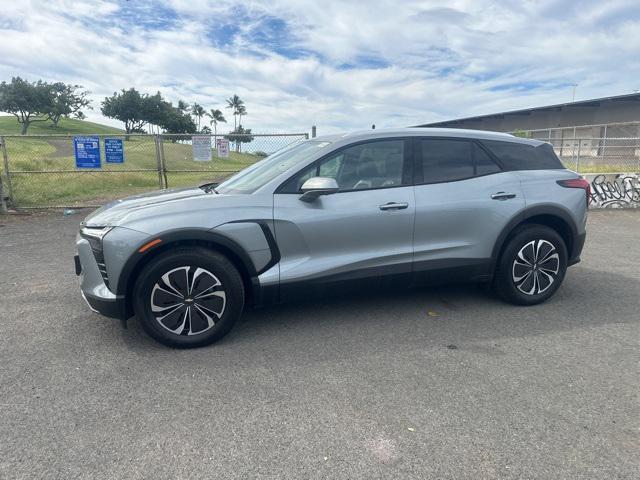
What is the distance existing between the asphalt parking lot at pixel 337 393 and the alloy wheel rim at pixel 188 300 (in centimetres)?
21

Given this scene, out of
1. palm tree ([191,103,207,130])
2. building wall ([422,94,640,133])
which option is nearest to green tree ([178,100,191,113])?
palm tree ([191,103,207,130])

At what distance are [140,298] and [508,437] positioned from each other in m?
2.59

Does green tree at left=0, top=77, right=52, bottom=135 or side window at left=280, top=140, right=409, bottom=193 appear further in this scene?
green tree at left=0, top=77, right=52, bottom=135

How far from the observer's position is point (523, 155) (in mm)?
4352

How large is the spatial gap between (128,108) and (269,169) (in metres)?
84.2

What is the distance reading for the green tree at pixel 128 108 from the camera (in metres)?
77.9

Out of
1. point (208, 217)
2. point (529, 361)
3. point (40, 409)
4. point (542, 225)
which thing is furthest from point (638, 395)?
point (40, 409)

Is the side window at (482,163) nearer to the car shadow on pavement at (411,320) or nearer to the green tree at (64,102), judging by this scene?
the car shadow on pavement at (411,320)

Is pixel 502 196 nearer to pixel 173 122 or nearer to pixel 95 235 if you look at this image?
pixel 95 235

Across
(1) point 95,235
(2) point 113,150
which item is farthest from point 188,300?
(2) point 113,150

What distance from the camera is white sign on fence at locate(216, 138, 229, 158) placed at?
1077 centimetres

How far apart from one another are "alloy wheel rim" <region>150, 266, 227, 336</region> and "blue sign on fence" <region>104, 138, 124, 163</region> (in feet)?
26.2

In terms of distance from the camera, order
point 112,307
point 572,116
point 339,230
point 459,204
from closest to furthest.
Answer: point 112,307 < point 339,230 < point 459,204 < point 572,116

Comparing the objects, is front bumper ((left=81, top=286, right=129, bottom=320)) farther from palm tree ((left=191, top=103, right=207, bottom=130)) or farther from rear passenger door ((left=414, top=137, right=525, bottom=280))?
palm tree ((left=191, top=103, right=207, bottom=130))
